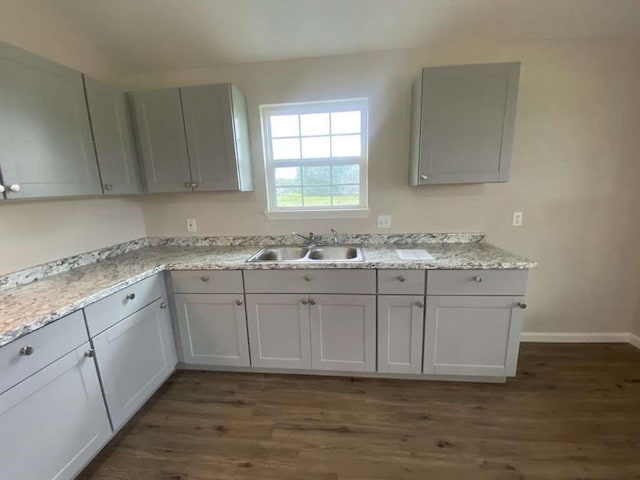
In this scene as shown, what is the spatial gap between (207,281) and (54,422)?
967 millimetres

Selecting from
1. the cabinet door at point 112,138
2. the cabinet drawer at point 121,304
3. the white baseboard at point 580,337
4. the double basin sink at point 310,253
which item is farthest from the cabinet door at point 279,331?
the white baseboard at point 580,337

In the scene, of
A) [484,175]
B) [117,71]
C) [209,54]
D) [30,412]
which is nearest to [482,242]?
[484,175]

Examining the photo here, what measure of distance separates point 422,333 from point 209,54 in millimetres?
2573

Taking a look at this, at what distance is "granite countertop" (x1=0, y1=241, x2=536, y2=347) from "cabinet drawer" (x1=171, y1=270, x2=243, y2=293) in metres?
0.05

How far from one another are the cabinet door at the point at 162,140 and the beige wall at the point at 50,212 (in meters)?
0.41

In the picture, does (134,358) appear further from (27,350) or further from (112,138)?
(112,138)

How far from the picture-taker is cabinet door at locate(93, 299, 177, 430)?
1.52 metres

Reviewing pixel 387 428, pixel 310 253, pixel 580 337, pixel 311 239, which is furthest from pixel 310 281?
pixel 580 337

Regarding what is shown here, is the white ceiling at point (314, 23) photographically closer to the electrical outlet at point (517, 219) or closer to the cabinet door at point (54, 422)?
the electrical outlet at point (517, 219)

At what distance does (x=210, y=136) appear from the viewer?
2.07 m

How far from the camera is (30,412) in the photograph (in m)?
1.15

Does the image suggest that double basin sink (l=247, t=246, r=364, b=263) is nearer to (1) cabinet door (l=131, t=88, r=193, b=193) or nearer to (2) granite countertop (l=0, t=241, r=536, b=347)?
(2) granite countertop (l=0, t=241, r=536, b=347)

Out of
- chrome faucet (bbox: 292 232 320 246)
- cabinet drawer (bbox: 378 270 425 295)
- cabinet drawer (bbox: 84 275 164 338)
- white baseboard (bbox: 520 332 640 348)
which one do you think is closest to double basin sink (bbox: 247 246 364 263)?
chrome faucet (bbox: 292 232 320 246)

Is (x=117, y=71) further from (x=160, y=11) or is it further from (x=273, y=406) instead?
(x=273, y=406)
